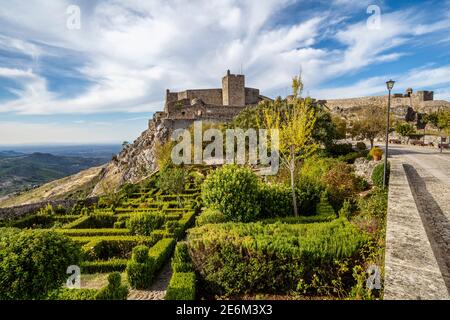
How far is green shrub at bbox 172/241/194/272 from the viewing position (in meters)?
6.96

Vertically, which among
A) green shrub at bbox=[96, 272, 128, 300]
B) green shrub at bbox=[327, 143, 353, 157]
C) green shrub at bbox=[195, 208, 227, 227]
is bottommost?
green shrub at bbox=[96, 272, 128, 300]

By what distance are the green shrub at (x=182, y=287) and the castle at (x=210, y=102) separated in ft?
127

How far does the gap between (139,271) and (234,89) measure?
46.7 metres

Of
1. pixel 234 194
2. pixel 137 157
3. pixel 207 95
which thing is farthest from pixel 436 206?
pixel 207 95

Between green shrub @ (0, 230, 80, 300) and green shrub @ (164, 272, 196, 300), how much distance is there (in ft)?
7.59

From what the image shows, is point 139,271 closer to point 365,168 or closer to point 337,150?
point 365,168

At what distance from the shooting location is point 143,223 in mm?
10930

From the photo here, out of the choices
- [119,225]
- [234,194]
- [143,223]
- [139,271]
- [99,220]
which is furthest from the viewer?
[99,220]

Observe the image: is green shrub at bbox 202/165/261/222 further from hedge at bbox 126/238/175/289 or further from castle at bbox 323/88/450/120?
castle at bbox 323/88/450/120

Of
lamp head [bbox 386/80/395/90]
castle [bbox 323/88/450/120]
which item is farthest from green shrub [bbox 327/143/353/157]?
castle [bbox 323/88/450/120]

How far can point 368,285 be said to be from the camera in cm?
462

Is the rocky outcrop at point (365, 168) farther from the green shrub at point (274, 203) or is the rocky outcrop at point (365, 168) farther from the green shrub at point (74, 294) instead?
the green shrub at point (74, 294)
